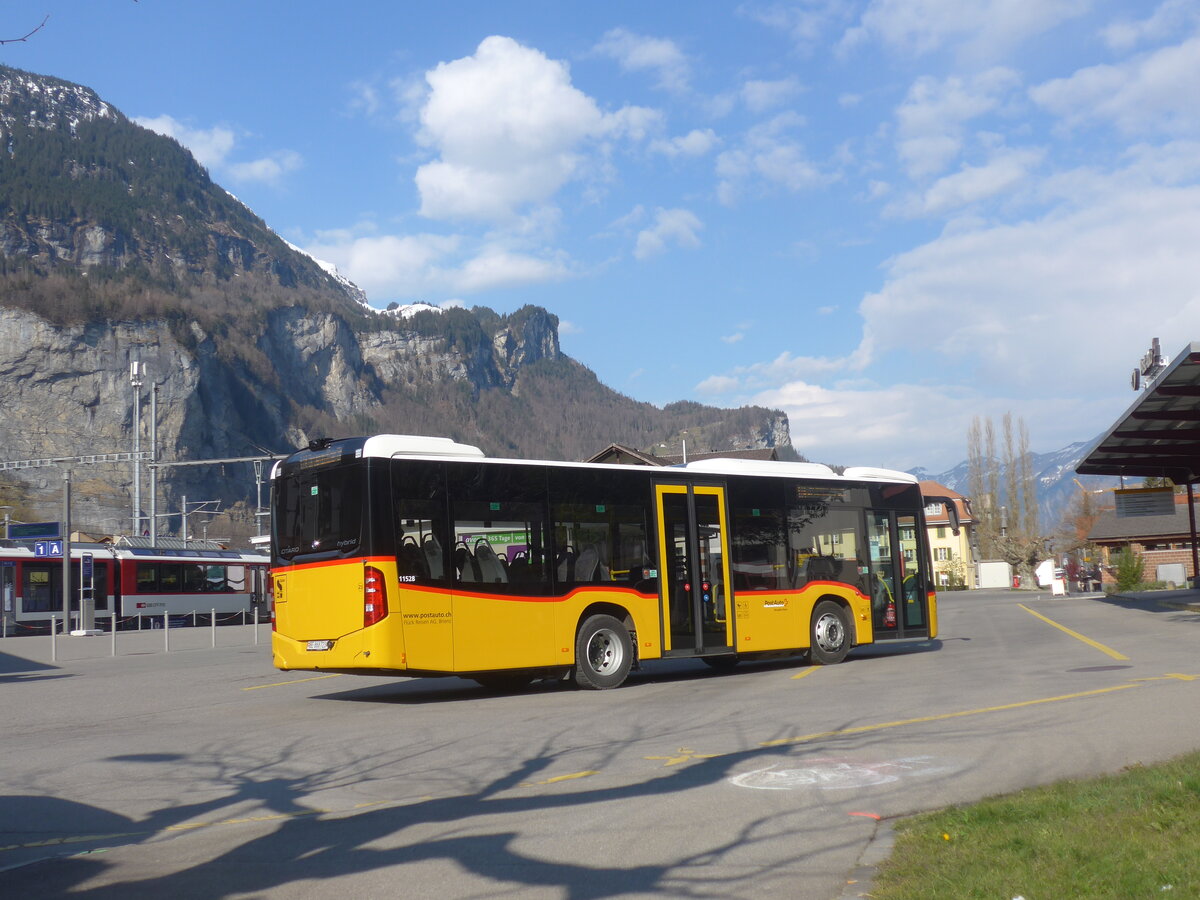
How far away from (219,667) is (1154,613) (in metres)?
22.3

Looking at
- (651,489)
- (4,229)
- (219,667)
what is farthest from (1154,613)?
(4,229)

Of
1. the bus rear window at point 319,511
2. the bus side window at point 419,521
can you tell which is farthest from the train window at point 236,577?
the bus side window at point 419,521

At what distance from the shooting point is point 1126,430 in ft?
93.7

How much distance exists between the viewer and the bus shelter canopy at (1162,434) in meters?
21.9

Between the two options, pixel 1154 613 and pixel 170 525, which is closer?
pixel 1154 613

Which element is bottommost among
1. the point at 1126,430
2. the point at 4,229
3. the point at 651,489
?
the point at 651,489

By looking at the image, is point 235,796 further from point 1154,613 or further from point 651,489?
point 1154,613

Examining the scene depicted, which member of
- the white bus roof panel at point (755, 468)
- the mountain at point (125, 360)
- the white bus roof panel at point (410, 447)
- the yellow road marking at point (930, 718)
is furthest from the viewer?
the mountain at point (125, 360)

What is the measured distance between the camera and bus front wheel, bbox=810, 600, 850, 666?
56.5 ft

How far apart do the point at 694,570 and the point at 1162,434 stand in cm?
1884

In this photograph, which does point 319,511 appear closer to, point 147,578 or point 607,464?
point 607,464

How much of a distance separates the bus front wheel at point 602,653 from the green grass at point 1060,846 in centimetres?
805

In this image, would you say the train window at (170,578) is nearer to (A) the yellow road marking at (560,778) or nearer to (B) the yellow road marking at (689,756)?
(B) the yellow road marking at (689,756)

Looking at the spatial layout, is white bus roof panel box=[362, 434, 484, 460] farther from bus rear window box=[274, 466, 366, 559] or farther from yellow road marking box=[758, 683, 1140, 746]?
yellow road marking box=[758, 683, 1140, 746]
